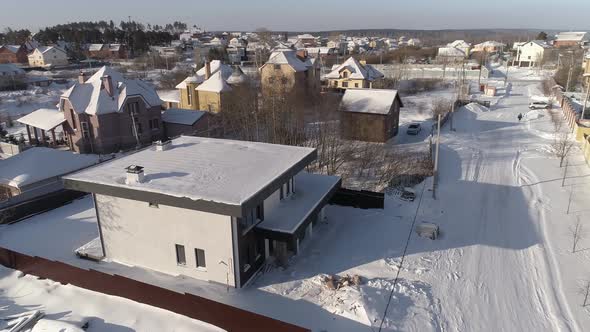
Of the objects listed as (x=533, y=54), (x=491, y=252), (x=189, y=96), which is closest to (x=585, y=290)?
(x=491, y=252)

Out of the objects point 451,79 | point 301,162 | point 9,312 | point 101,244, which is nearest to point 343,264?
point 301,162

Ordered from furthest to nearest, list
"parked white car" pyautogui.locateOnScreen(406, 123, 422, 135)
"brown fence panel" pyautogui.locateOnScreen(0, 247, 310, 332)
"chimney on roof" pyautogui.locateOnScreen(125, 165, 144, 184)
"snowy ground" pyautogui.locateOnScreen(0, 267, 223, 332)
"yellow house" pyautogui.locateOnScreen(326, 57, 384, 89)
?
"yellow house" pyautogui.locateOnScreen(326, 57, 384, 89)
"parked white car" pyautogui.locateOnScreen(406, 123, 422, 135)
"chimney on roof" pyautogui.locateOnScreen(125, 165, 144, 184)
"snowy ground" pyautogui.locateOnScreen(0, 267, 223, 332)
"brown fence panel" pyautogui.locateOnScreen(0, 247, 310, 332)

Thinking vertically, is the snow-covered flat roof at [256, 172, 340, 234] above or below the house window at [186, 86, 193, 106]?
below

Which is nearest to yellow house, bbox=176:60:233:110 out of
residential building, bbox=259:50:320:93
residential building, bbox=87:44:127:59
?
residential building, bbox=259:50:320:93

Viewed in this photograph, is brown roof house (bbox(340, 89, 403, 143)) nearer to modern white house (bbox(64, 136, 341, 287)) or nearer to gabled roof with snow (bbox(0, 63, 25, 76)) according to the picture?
modern white house (bbox(64, 136, 341, 287))

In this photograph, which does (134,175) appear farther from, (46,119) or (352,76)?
(352,76)

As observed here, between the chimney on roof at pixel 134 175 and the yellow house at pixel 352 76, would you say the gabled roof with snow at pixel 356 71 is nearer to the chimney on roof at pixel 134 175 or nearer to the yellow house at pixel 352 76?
the yellow house at pixel 352 76

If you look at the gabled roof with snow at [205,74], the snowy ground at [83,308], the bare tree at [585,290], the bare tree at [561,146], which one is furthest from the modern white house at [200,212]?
the gabled roof with snow at [205,74]
